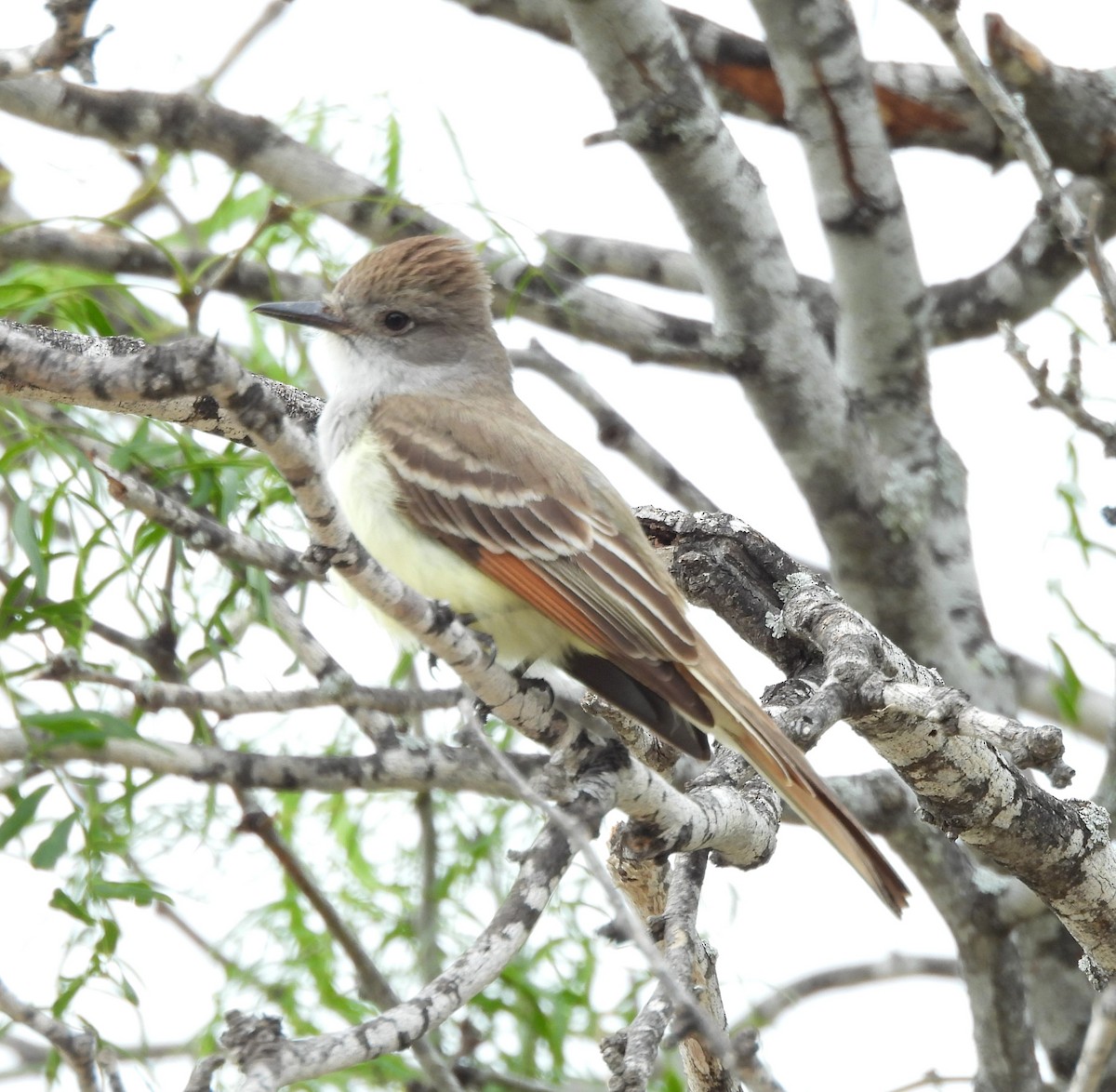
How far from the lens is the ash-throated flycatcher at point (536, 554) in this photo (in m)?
3.71

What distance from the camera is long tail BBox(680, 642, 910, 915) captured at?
3.56 m

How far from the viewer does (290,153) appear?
5.78 metres

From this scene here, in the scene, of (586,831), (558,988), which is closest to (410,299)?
(558,988)

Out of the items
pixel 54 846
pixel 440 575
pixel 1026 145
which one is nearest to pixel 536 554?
pixel 440 575

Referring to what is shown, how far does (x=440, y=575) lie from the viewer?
426cm

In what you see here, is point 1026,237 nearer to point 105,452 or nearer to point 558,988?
point 558,988

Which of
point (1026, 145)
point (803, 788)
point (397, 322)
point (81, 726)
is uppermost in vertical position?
point (397, 322)

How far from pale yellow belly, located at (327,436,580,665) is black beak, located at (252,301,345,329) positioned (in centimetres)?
83

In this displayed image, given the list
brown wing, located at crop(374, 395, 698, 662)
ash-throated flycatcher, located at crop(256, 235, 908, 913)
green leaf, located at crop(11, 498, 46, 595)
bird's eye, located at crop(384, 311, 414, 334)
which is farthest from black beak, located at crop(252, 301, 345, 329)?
green leaf, located at crop(11, 498, 46, 595)

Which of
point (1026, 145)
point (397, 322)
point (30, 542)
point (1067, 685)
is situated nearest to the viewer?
point (30, 542)

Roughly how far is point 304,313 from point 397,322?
40 centimetres

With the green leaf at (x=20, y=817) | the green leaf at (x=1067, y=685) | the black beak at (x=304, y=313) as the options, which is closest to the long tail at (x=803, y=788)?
the green leaf at (x=1067, y=685)

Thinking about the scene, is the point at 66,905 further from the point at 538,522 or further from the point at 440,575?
the point at 538,522

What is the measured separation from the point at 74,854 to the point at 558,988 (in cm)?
193
